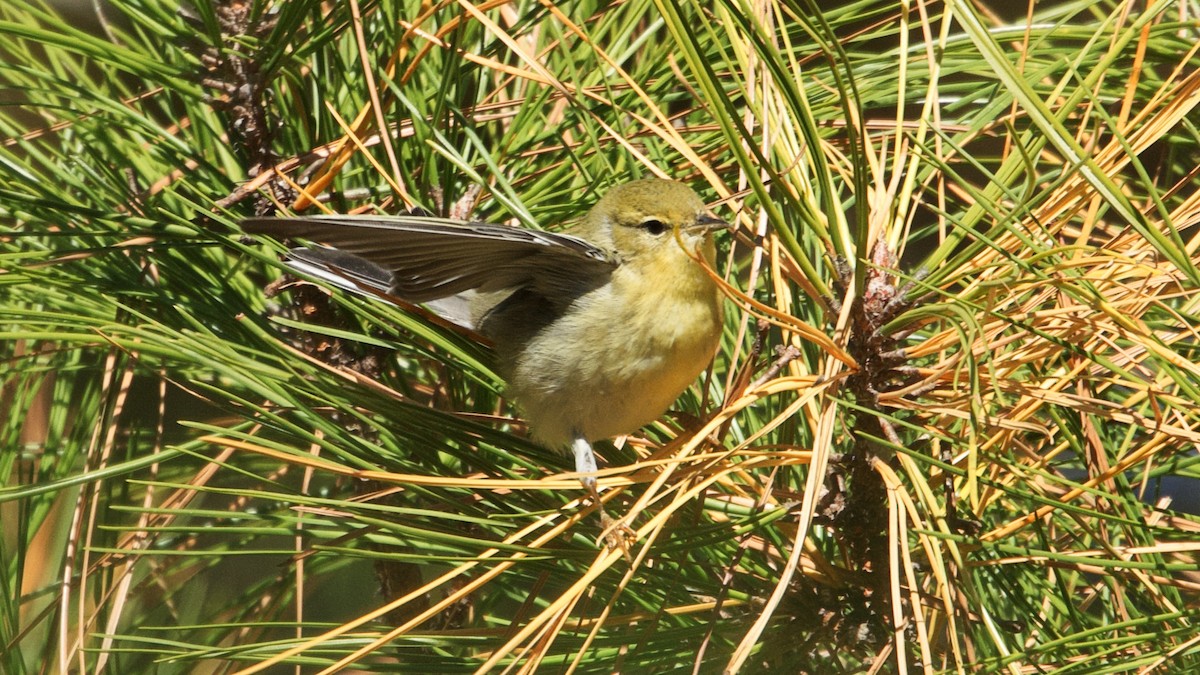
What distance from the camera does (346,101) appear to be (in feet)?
3.74

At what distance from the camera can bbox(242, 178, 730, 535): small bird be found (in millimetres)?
1042

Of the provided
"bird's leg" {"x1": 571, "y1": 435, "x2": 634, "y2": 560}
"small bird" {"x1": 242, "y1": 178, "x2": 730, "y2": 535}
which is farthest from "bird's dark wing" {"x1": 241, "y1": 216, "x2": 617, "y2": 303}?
"bird's leg" {"x1": 571, "y1": 435, "x2": 634, "y2": 560}

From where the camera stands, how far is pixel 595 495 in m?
0.84

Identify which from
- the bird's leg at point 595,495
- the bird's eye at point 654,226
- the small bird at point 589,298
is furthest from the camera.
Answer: the bird's eye at point 654,226

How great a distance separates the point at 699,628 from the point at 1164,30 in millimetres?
636

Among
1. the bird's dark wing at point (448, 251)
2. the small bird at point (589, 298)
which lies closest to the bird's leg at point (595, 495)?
the small bird at point (589, 298)

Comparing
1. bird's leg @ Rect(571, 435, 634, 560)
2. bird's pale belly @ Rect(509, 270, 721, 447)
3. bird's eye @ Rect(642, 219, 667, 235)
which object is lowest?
bird's leg @ Rect(571, 435, 634, 560)

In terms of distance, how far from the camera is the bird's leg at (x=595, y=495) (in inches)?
30.0

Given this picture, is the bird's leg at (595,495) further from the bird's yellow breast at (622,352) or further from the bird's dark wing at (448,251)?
the bird's dark wing at (448,251)

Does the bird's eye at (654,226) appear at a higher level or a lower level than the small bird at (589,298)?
higher

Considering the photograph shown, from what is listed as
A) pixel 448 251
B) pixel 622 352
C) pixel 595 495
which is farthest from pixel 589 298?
pixel 595 495

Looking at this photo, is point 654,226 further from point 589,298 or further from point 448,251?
point 448,251

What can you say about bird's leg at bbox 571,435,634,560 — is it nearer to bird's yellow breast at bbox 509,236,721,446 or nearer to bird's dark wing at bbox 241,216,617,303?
bird's yellow breast at bbox 509,236,721,446

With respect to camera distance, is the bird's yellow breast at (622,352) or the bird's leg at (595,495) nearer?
the bird's leg at (595,495)
